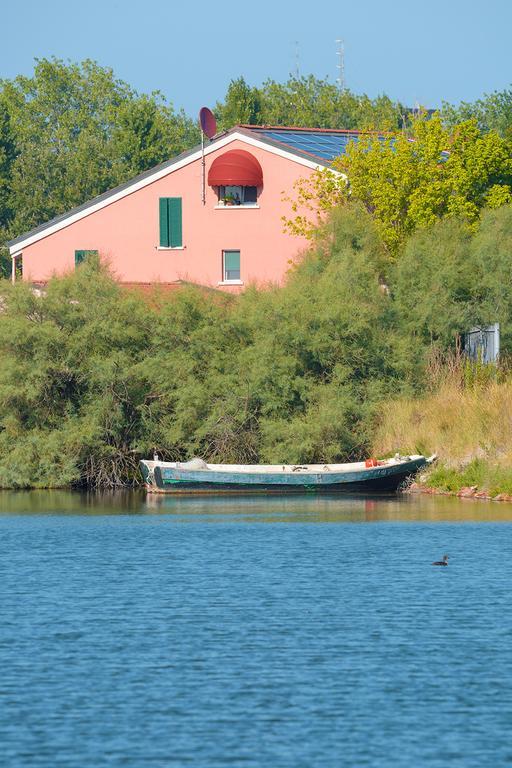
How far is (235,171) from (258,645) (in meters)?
43.9

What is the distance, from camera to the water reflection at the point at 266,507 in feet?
121

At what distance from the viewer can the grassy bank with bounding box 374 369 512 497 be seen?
138ft

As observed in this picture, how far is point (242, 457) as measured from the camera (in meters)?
48.2

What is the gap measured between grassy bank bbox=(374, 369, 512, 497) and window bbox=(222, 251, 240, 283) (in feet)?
64.5

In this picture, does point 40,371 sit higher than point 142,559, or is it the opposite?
point 40,371

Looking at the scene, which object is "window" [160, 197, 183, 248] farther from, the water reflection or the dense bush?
the water reflection

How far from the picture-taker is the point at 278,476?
148 feet

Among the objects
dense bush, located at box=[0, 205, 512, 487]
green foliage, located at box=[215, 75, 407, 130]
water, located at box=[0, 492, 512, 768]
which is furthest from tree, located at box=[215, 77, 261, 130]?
water, located at box=[0, 492, 512, 768]

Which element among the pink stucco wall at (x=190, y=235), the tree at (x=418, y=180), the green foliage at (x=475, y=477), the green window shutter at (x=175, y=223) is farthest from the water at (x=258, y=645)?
the green window shutter at (x=175, y=223)

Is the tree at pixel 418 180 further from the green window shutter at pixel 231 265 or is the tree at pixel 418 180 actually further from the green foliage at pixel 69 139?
the green foliage at pixel 69 139

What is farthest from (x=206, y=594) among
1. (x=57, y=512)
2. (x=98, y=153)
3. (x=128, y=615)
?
(x=98, y=153)

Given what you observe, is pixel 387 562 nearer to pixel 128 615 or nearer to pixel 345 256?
pixel 128 615

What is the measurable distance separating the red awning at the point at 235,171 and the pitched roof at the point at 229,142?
3.39 feet

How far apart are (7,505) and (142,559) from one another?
13352 mm
